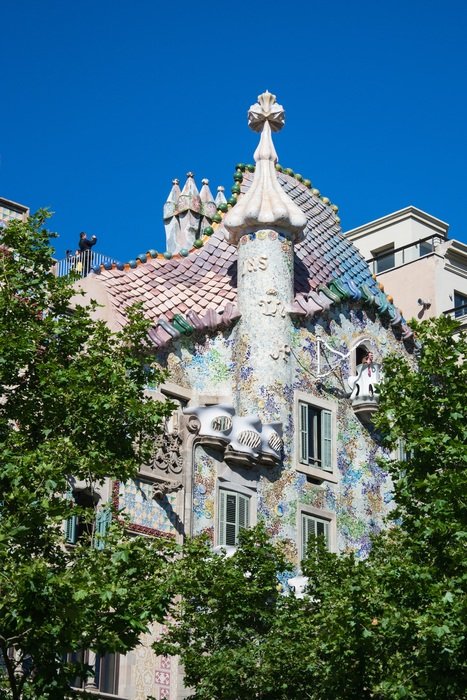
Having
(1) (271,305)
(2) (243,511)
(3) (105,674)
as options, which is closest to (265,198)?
(1) (271,305)

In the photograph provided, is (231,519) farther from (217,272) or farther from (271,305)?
(217,272)

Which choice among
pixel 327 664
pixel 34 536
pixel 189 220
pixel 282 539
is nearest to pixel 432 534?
pixel 327 664

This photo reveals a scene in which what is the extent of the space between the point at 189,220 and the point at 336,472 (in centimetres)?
756

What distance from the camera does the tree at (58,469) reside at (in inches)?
867

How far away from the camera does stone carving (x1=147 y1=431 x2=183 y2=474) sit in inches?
1254

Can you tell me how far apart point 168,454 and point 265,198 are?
5961 millimetres

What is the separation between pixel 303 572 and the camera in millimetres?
30094

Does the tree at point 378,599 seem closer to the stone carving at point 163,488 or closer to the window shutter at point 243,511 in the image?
the stone carving at point 163,488

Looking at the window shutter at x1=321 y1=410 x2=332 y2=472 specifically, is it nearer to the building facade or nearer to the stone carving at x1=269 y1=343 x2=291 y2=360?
the building facade

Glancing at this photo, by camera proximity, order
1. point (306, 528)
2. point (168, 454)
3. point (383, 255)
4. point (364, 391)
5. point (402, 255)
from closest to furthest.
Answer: point (168, 454), point (306, 528), point (364, 391), point (383, 255), point (402, 255)

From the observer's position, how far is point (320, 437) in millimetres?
34594

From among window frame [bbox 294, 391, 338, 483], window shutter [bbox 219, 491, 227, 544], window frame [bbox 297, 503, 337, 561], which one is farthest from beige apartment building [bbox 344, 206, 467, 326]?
window shutter [bbox 219, 491, 227, 544]

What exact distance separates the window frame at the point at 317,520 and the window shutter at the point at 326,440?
982 millimetres

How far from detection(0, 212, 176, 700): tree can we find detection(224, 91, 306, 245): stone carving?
368 inches
